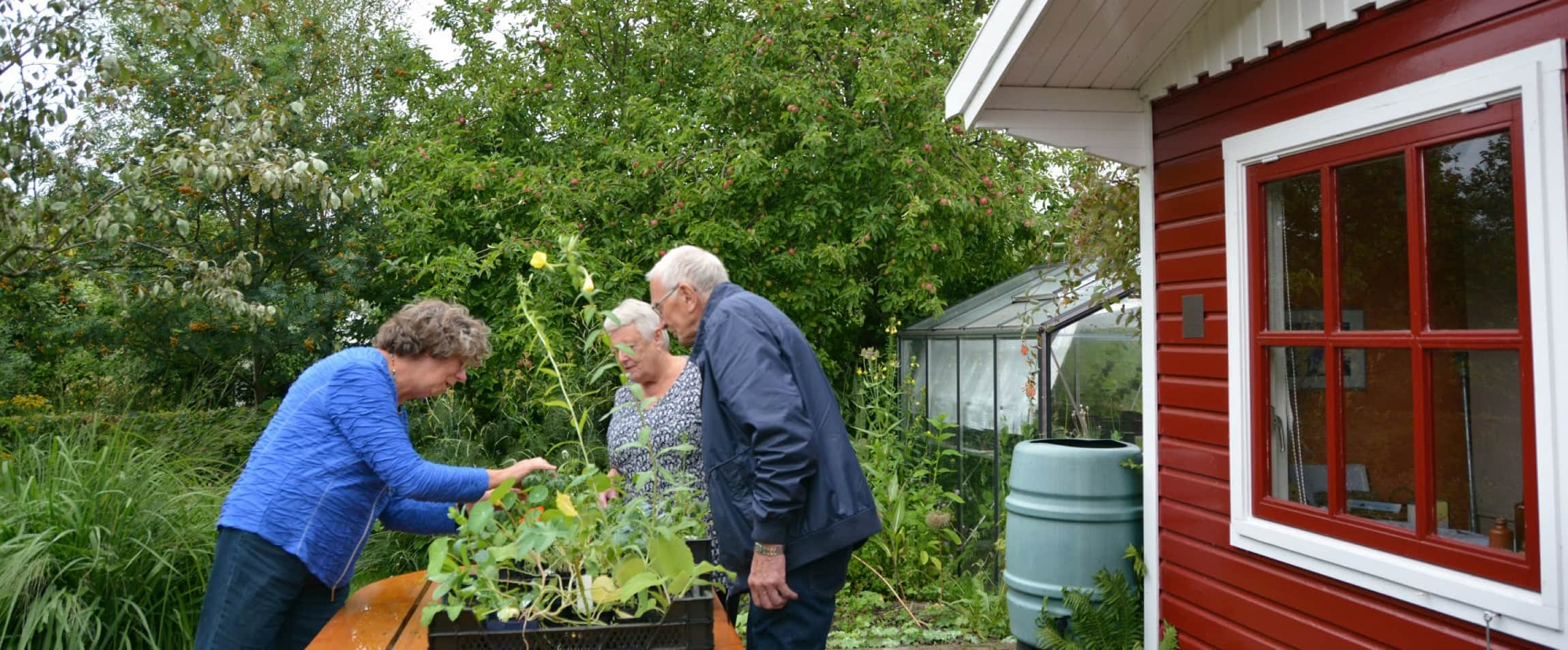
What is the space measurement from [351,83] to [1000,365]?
931 centimetres

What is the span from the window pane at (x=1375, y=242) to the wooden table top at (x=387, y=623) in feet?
6.09

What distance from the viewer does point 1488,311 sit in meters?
2.54

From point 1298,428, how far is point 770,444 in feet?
5.63

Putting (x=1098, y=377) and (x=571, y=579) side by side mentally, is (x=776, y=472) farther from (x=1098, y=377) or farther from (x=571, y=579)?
(x=1098, y=377)

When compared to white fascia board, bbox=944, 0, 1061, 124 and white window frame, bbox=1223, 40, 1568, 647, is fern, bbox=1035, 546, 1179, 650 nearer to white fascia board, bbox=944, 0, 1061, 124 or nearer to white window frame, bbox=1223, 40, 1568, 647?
white window frame, bbox=1223, 40, 1568, 647

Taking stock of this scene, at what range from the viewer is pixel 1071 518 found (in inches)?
168

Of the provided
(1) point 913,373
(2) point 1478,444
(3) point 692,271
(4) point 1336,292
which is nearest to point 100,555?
(3) point 692,271

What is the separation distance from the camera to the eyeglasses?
2832 millimetres

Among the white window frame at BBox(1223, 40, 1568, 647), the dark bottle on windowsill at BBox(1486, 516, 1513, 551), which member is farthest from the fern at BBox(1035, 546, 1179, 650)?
the dark bottle on windowsill at BBox(1486, 516, 1513, 551)

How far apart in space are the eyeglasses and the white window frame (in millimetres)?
1813

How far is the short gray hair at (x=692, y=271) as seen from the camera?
2832 millimetres

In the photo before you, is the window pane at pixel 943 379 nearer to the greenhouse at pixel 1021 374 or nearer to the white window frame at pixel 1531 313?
the greenhouse at pixel 1021 374

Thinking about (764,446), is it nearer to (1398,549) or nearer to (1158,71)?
(1398,549)

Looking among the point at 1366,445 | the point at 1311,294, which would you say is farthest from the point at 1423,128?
the point at 1366,445
